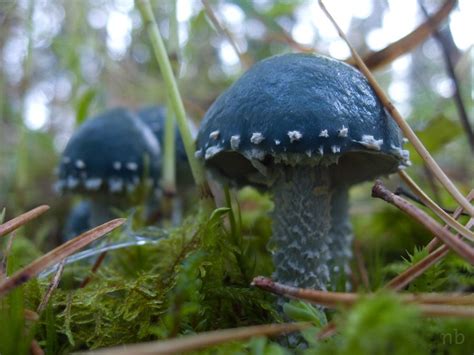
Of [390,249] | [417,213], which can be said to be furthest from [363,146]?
[390,249]

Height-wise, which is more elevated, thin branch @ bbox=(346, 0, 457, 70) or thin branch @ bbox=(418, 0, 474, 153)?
thin branch @ bbox=(346, 0, 457, 70)

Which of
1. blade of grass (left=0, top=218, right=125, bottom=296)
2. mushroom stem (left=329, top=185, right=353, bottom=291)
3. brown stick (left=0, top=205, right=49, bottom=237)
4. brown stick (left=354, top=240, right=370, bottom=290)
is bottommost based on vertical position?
brown stick (left=354, top=240, right=370, bottom=290)

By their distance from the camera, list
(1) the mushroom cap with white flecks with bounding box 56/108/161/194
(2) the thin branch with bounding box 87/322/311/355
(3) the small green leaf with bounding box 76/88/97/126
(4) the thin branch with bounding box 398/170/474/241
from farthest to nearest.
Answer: (3) the small green leaf with bounding box 76/88/97/126 < (1) the mushroom cap with white flecks with bounding box 56/108/161/194 < (4) the thin branch with bounding box 398/170/474/241 < (2) the thin branch with bounding box 87/322/311/355

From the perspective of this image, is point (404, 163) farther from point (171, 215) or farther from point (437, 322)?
point (171, 215)

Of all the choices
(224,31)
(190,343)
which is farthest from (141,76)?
(190,343)

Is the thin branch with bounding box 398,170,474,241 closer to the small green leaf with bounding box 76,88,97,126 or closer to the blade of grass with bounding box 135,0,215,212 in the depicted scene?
the blade of grass with bounding box 135,0,215,212

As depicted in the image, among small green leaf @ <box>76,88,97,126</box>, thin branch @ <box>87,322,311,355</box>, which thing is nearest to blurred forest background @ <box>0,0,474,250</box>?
small green leaf @ <box>76,88,97,126</box>
